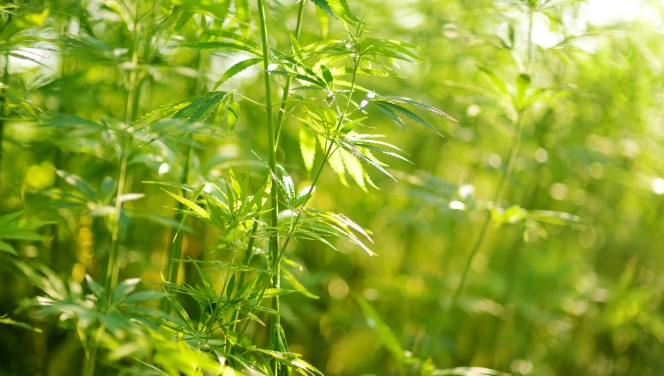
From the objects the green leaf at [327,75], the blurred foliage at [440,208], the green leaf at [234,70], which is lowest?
the blurred foliage at [440,208]

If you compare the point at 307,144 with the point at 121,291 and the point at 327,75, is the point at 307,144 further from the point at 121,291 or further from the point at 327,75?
the point at 121,291

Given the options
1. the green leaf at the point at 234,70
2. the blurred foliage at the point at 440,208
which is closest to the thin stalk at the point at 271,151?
the green leaf at the point at 234,70

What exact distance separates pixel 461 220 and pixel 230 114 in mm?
1216

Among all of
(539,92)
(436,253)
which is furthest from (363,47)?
(436,253)

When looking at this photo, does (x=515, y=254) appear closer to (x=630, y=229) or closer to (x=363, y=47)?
(x=630, y=229)

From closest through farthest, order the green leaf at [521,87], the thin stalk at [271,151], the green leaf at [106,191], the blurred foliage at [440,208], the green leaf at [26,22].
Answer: the green leaf at [26,22]
the thin stalk at [271,151]
the green leaf at [106,191]
the green leaf at [521,87]
the blurred foliage at [440,208]

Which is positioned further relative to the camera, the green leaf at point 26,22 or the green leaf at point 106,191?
the green leaf at point 106,191

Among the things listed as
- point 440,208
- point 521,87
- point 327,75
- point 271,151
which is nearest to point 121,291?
point 271,151

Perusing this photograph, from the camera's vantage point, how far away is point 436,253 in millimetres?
2555

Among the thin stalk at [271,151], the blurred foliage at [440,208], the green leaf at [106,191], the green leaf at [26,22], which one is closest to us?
the green leaf at [26,22]

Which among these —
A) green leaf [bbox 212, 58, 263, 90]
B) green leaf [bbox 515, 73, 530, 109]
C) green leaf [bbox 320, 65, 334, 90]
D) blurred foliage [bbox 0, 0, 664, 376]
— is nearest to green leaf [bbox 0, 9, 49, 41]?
green leaf [bbox 212, 58, 263, 90]

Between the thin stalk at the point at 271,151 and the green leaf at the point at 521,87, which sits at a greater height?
the green leaf at the point at 521,87

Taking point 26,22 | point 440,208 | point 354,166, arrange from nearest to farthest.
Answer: point 26,22
point 354,166
point 440,208

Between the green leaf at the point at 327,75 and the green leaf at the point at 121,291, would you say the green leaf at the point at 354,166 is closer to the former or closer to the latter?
the green leaf at the point at 327,75
